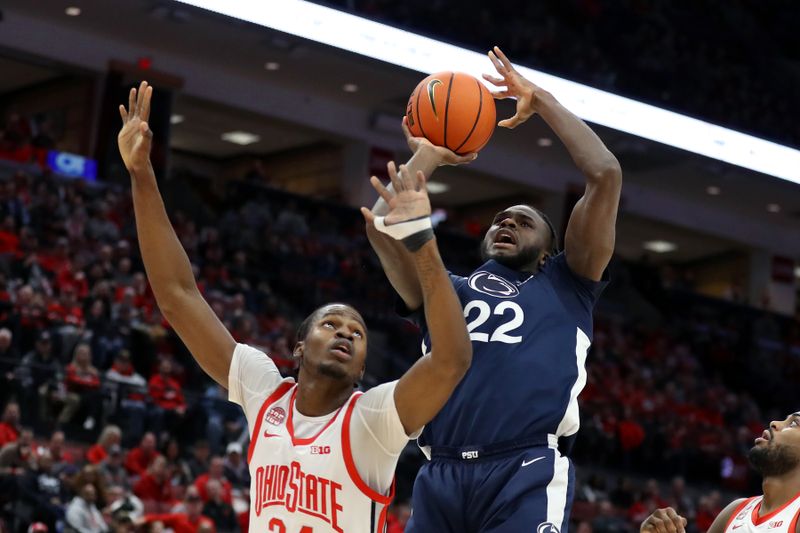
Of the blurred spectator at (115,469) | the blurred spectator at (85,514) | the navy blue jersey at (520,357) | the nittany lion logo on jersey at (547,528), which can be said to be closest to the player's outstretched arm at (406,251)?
the navy blue jersey at (520,357)

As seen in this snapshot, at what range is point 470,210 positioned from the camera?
27.5m

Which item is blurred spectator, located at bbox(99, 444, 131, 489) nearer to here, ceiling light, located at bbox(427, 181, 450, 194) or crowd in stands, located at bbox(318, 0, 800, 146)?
crowd in stands, located at bbox(318, 0, 800, 146)

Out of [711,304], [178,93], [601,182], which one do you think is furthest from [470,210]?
[601,182]

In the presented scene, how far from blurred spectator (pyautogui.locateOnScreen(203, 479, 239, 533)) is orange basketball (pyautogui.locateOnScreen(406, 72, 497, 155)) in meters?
Answer: 7.26

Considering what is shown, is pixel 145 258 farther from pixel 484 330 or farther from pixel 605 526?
pixel 605 526

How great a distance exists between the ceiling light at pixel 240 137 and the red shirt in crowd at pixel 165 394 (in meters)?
12.2

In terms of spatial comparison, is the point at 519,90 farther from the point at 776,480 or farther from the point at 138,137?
the point at 776,480

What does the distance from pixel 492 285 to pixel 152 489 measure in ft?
23.9

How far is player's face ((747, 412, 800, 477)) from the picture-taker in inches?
222

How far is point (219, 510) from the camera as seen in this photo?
→ 11.2 metres

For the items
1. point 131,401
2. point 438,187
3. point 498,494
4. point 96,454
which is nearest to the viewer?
point 498,494

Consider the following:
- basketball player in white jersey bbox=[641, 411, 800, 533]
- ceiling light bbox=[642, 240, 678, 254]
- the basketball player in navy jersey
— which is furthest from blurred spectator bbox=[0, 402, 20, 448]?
ceiling light bbox=[642, 240, 678, 254]

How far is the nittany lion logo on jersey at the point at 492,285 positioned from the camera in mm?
4539

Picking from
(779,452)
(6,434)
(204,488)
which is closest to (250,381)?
(779,452)
